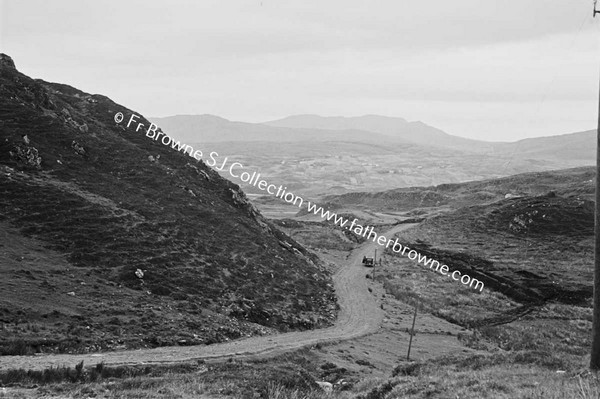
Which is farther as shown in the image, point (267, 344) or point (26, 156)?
point (26, 156)

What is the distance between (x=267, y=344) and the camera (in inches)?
1161

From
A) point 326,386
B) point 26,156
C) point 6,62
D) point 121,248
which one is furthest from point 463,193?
point 326,386

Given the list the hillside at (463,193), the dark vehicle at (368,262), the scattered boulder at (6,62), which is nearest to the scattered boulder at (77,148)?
the scattered boulder at (6,62)

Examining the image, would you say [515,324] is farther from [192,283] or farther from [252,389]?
[252,389]

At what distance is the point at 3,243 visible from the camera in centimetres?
3194

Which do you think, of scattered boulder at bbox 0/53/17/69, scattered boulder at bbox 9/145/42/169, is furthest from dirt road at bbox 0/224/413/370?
scattered boulder at bbox 0/53/17/69

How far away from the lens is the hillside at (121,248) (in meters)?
26.8

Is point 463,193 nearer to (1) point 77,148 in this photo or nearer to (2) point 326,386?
(1) point 77,148

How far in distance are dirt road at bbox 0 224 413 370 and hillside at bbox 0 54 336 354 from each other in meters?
1.14

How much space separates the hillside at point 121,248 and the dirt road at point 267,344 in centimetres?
114

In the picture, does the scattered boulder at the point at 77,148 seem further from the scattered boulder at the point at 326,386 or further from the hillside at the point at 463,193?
the hillside at the point at 463,193

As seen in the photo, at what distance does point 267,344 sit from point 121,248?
1585 cm

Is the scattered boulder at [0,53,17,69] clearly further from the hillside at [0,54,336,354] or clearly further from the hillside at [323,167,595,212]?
the hillside at [323,167,595,212]

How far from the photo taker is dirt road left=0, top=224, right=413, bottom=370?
69.5 ft
